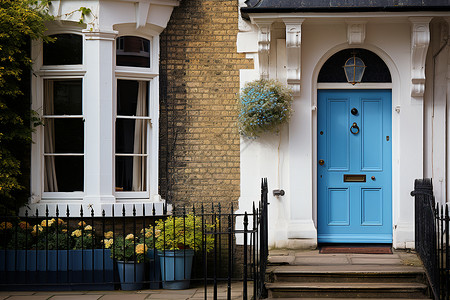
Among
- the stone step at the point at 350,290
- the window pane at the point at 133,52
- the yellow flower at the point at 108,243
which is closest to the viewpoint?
the stone step at the point at 350,290

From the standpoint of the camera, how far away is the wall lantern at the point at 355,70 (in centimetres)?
919

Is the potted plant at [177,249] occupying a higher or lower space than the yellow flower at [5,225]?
lower

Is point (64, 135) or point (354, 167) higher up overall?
point (64, 135)

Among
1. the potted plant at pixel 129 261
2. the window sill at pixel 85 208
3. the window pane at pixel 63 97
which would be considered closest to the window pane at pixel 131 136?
the window pane at pixel 63 97

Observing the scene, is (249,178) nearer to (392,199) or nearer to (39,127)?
(392,199)

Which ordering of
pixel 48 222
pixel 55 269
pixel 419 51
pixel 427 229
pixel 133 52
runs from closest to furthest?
pixel 427 229 < pixel 55 269 < pixel 419 51 < pixel 48 222 < pixel 133 52

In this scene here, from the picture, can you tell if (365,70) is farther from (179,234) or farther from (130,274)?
(130,274)

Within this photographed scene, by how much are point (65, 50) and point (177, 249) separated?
3244mm

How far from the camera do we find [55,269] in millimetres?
8633

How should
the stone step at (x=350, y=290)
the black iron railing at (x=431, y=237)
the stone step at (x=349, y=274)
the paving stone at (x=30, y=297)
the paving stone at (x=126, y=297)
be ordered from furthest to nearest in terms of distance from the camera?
the paving stone at (x=30, y=297) → the paving stone at (x=126, y=297) → the stone step at (x=349, y=274) → the stone step at (x=350, y=290) → the black iron railing at (x=431, y=237)

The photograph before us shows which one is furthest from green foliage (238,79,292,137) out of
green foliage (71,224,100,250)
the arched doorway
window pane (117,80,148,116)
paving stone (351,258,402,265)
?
green foliage (71,224,100,250)

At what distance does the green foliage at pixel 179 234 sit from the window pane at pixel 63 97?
210cm

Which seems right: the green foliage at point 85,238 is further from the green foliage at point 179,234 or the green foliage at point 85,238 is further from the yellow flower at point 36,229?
the green foliage at point 179,234

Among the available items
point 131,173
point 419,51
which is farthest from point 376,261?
point 131,173
